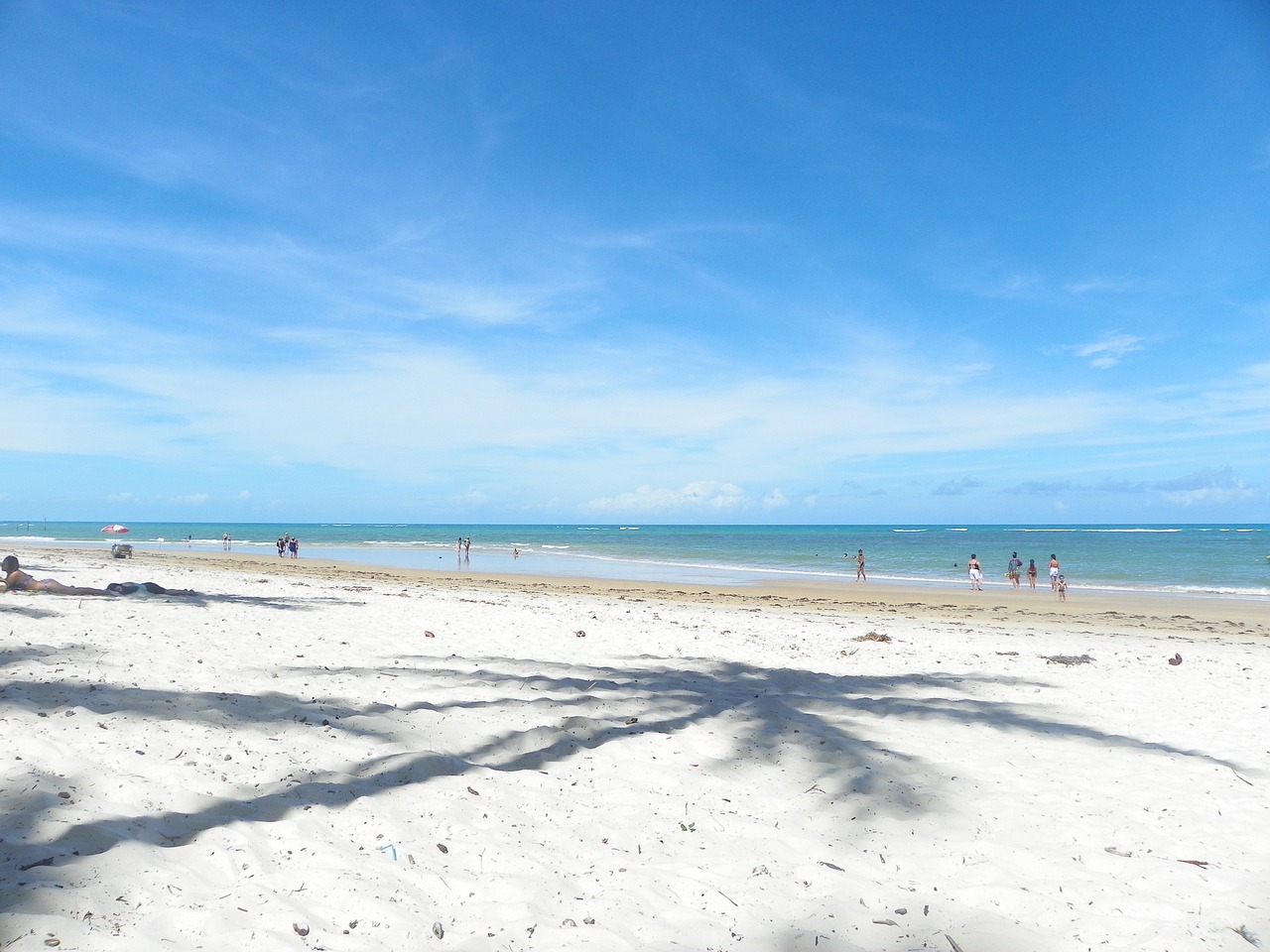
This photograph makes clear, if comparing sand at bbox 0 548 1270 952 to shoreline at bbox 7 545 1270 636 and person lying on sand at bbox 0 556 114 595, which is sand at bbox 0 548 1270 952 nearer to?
person lying on sand at bbox 0 556 114 595

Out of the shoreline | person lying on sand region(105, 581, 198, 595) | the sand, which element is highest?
person lying on sand region(105, 581, 198, 595)

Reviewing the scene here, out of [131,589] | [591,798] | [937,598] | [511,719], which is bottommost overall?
[937,598]

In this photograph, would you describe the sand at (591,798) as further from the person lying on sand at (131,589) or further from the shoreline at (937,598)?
the shoreline at (937,598)

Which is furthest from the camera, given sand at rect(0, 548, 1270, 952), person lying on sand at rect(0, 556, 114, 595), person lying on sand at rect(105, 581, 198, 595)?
person lying on sand at rect(105, 581, 198, 595)

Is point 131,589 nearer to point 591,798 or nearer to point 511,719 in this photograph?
point 511,719

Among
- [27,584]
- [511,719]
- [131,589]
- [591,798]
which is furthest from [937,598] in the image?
[27,584]

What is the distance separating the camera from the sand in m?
3.60

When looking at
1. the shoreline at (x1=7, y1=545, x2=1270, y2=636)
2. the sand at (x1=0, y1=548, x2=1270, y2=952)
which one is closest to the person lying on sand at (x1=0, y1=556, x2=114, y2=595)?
the sand at (x1=0, y1=548, x2=1270, y2=952)

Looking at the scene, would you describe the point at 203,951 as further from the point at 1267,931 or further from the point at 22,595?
the point at 22,595

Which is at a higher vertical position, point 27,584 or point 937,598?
point 27,584

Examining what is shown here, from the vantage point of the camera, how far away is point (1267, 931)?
12.3ft

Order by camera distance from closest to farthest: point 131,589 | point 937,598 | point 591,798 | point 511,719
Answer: point 591,798 < point 511,719 < point 131,589 < point 937,598

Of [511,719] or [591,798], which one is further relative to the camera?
[511,719]

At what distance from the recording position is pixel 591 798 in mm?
5141
